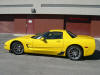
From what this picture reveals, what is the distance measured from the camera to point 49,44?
7.25 metres

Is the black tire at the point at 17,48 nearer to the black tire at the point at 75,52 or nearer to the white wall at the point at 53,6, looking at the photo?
the black tire at the point at 75,52

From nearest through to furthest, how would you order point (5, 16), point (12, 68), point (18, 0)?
1. point (12, 68)
2. point (18, 0)
3. point (5, 16)

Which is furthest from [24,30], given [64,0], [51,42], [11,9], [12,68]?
[12,68]

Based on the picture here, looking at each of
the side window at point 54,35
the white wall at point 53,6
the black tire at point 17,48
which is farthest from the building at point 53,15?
the black tire at point 17,48

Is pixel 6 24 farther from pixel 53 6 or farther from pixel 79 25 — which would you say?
pixel 79 25

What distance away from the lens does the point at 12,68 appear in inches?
217

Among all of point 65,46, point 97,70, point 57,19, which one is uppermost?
point 57,19

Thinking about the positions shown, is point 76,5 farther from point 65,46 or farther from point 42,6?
point 65,46

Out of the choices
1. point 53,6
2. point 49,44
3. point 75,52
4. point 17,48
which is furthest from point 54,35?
point 53,6

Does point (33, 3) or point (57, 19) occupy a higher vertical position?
point (33, 3)

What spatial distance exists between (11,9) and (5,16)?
1667 millimetres

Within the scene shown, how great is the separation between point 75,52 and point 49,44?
4.33 feet

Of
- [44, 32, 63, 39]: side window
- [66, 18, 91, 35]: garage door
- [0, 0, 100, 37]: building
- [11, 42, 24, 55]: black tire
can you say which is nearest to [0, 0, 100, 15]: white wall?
[0, 0, 100, 37]: building

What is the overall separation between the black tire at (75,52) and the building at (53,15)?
854 centimetres
